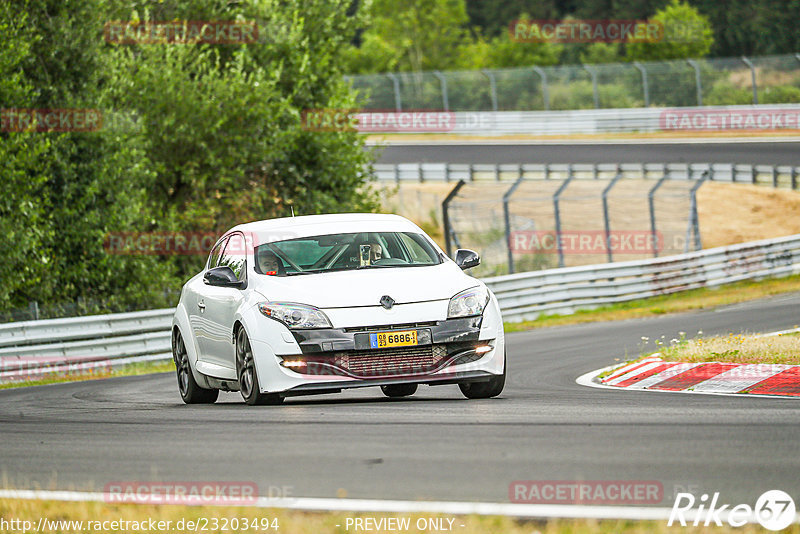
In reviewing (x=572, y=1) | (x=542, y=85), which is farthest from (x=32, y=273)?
(x=572, y=1)

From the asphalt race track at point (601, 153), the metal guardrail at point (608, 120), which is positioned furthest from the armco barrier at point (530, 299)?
the metal guardrail at point (608, 120)

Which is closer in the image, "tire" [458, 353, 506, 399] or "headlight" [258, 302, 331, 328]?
"headlight" [258, 302, 331, 328]

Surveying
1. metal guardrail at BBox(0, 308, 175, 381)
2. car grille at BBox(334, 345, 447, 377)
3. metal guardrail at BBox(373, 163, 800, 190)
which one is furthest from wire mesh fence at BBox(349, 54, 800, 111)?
car grille at BBox(334, 345, 447, 377)

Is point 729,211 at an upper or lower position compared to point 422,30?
lower

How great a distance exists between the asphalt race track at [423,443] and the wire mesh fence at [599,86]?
35798mm

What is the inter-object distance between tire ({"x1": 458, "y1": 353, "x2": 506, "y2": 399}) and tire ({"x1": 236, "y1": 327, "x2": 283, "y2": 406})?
1.50 m

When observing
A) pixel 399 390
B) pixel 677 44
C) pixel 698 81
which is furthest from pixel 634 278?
pixel 677 44

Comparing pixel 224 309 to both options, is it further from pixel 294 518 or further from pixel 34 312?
pixel 34 312

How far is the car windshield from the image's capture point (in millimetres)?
9859

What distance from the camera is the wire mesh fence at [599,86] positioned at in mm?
46812

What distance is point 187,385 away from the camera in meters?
11.2

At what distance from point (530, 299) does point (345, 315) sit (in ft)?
50.3

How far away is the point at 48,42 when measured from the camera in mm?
23422

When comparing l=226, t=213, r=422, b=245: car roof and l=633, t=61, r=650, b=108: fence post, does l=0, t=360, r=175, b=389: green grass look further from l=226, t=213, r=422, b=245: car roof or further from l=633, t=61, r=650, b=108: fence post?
l=633, t=61, r=650, b=108: fence post
